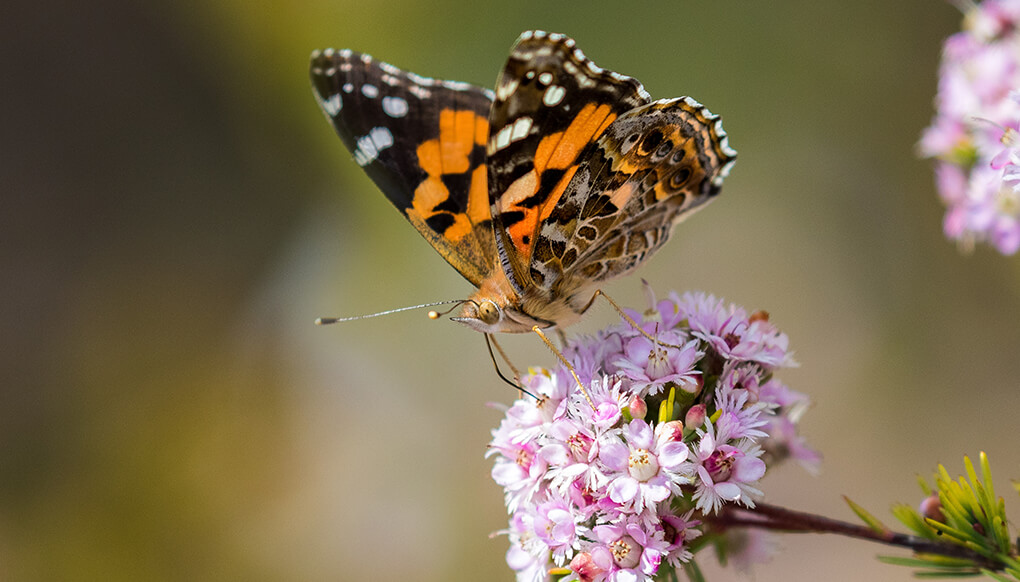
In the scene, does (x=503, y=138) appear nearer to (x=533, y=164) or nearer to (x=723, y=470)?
(x=533, y=164)

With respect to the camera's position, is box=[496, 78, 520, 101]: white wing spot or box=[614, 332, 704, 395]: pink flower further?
box=[496, 78, 520, 101]: white wing spot

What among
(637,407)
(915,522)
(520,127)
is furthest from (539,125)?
(915,522)

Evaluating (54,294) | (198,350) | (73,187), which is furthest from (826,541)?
(73,187)

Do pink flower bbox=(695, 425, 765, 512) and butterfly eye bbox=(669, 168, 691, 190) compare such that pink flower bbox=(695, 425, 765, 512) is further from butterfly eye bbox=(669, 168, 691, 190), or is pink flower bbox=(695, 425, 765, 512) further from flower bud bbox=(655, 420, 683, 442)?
butterfly eye bbox=(669, 168, 691, 190)

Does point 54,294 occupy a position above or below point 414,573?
above

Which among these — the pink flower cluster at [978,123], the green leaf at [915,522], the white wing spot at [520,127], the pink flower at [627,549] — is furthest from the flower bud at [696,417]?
the pink flower cluster at [978,123]

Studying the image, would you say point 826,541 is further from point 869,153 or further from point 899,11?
point 899,11

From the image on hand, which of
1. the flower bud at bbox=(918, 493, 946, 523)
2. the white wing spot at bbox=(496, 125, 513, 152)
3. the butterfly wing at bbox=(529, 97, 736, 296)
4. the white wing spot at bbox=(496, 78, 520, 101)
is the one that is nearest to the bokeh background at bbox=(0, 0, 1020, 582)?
the butterfly wing at bbox=(529, 97, 736, 296)

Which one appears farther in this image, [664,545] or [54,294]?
[54,294]
